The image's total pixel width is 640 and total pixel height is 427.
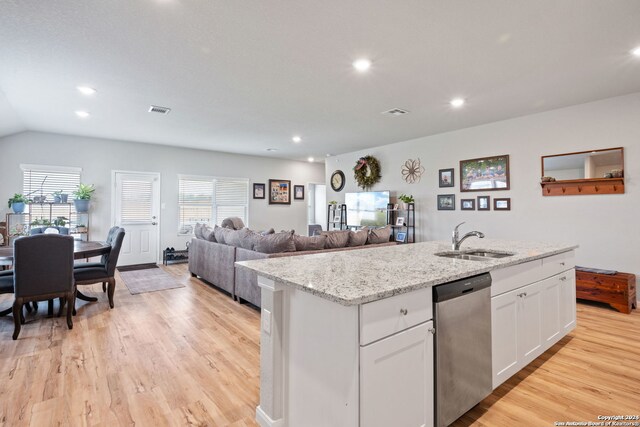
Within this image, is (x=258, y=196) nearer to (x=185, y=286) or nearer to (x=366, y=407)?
(x=185, y=286)

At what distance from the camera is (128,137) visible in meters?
6.40

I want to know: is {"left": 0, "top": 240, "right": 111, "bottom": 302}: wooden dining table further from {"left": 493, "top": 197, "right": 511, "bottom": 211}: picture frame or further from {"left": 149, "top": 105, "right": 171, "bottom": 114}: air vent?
{"left": 493, "top": 197, "right": 511, "bottom": 211}: picture frame

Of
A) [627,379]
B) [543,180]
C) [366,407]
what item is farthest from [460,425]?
[543,180]

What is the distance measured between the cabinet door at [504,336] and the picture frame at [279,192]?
24.2 ft

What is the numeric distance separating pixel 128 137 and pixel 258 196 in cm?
335

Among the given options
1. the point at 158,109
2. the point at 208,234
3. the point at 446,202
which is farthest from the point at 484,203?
the point at 158,109

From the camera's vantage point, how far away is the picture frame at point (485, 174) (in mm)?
5135

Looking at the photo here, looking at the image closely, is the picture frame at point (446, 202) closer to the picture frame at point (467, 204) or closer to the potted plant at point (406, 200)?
the picture frame at point (467, 204)

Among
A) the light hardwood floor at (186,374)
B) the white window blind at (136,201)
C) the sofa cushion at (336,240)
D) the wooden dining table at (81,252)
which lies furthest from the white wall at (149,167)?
the sofa cushion at (336,240)

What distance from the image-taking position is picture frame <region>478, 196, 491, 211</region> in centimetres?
535

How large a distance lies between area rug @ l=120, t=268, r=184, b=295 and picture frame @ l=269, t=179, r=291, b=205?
3.62 m

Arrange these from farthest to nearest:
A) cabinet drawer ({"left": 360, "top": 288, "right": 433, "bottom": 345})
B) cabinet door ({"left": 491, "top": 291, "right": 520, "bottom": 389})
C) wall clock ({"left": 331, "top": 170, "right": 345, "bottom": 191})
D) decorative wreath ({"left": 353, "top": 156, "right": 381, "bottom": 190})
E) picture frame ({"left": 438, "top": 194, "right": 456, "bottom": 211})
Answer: wall clock ({"left": 331, "top": 170, "right": 345, "bottom": 191})
decorative wreath ({"left": 353, "top": 156, "right": 381, "bottom": 190})
picture frame ({"left": 438, "top": 194, "right": 456, "bottom": 211})
cabinet door ({"left": 491, "top": 291, "right": 520, "bottom": 389})
cabinet drawer ({"left": 360, "top": 288, "right": 433, "bottom": 345})

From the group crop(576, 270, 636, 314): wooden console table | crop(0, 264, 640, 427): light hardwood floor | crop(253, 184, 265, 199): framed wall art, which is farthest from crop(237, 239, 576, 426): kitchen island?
crop(253, 184, 265, 199): framed wall art

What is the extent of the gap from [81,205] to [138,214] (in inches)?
42.6
